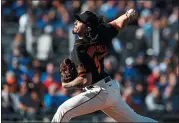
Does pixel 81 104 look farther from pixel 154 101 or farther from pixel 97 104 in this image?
pixel 154 101

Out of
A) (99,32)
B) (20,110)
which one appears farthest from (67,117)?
(20,110)

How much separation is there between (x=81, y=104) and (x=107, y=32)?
3.26 feet

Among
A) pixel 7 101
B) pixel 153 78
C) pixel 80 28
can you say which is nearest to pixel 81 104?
pixel 80 28

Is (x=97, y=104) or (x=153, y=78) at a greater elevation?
(x=97, y=104)

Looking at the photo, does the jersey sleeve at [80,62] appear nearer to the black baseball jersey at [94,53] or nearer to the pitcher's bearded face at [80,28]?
the black baseball jersey at [94,53]

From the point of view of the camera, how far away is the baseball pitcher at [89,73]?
8.82m

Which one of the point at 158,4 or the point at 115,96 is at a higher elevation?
the point at 158,4

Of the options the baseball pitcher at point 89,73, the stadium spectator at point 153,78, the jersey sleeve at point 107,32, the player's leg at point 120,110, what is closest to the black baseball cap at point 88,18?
the baseball pitcher at point 89,73

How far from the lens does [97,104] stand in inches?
352

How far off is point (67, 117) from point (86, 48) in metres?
0.92

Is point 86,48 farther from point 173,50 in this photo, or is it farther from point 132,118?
point 173,50

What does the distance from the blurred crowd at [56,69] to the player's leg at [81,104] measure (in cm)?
523

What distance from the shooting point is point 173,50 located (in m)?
17.8

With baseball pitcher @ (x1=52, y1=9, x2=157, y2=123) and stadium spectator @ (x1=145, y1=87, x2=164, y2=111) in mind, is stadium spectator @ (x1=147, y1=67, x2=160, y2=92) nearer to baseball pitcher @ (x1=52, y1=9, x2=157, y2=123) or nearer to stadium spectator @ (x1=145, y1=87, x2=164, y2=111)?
stadium spectator @ (x1=145, y1=87, x2=164, y2=111)
